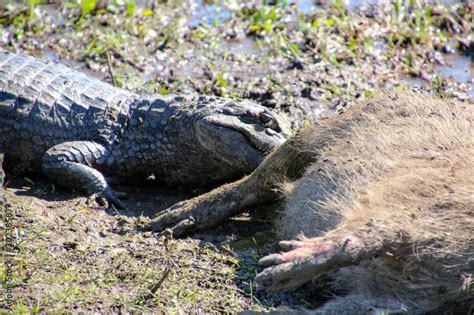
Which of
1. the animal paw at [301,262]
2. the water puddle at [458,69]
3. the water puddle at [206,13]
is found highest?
the animal paw at [301,262]

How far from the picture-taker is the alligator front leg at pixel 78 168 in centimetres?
656

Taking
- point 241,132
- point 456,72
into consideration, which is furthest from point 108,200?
point 456,72

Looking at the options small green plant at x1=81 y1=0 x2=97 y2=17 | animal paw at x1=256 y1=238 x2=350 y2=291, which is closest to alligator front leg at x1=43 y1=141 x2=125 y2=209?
animal paw at x1=256 y1=238 x2=350 y2=291

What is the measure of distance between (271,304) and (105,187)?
2097 mm

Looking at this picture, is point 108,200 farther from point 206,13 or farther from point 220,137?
point 206,13

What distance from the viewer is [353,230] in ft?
14.8

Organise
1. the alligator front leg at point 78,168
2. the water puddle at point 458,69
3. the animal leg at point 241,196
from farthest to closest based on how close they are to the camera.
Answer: the water puddle at point 458,69 → the alligator front leg at point 78,168 → the animal leg at point 241,196

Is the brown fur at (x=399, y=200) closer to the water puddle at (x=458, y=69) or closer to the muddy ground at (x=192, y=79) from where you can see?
the muddy ground at (x=192, y=79)

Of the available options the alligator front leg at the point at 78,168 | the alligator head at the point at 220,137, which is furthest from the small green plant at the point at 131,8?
the alligator front leg at the point at 78,168

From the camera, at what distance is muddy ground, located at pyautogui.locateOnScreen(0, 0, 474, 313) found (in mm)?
5016

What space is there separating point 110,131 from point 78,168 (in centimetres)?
54

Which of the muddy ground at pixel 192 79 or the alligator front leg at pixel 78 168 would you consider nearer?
the muddy ground at pixel 192 79

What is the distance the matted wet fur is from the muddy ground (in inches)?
12.4

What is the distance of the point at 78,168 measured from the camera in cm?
662
